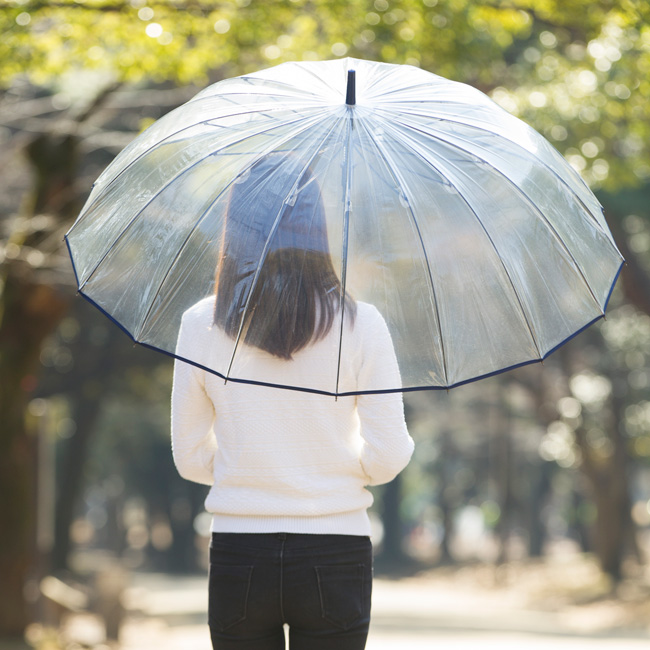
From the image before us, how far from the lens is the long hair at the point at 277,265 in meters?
2.57

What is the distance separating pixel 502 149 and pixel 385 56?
496cm

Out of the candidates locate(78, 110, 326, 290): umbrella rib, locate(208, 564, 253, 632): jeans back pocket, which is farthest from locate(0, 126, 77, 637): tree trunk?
locate(208, 564, 253, 632): jeans back pocket

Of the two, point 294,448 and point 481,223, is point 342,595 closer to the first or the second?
point 294,448

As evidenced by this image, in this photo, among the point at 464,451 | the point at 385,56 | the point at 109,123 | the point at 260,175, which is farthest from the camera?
the point at 464,451

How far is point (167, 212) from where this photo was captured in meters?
2.93

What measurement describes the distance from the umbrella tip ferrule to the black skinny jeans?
120cm

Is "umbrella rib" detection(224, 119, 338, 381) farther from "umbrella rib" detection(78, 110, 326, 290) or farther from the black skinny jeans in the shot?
the black skinny jeans

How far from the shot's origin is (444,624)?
53.3 feet

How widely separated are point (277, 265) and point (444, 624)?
14.6 m

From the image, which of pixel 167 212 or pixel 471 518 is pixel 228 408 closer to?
pixel 167 212

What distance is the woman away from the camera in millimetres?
2490

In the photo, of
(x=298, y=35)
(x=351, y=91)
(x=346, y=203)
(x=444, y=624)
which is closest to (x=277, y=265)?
(x=346, y=203)

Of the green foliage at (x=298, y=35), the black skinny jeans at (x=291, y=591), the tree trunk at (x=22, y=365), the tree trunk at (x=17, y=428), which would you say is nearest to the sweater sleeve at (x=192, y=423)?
the black skinny jeans at (x=291, y=591)

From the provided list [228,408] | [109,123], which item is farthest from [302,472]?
[109,123]
